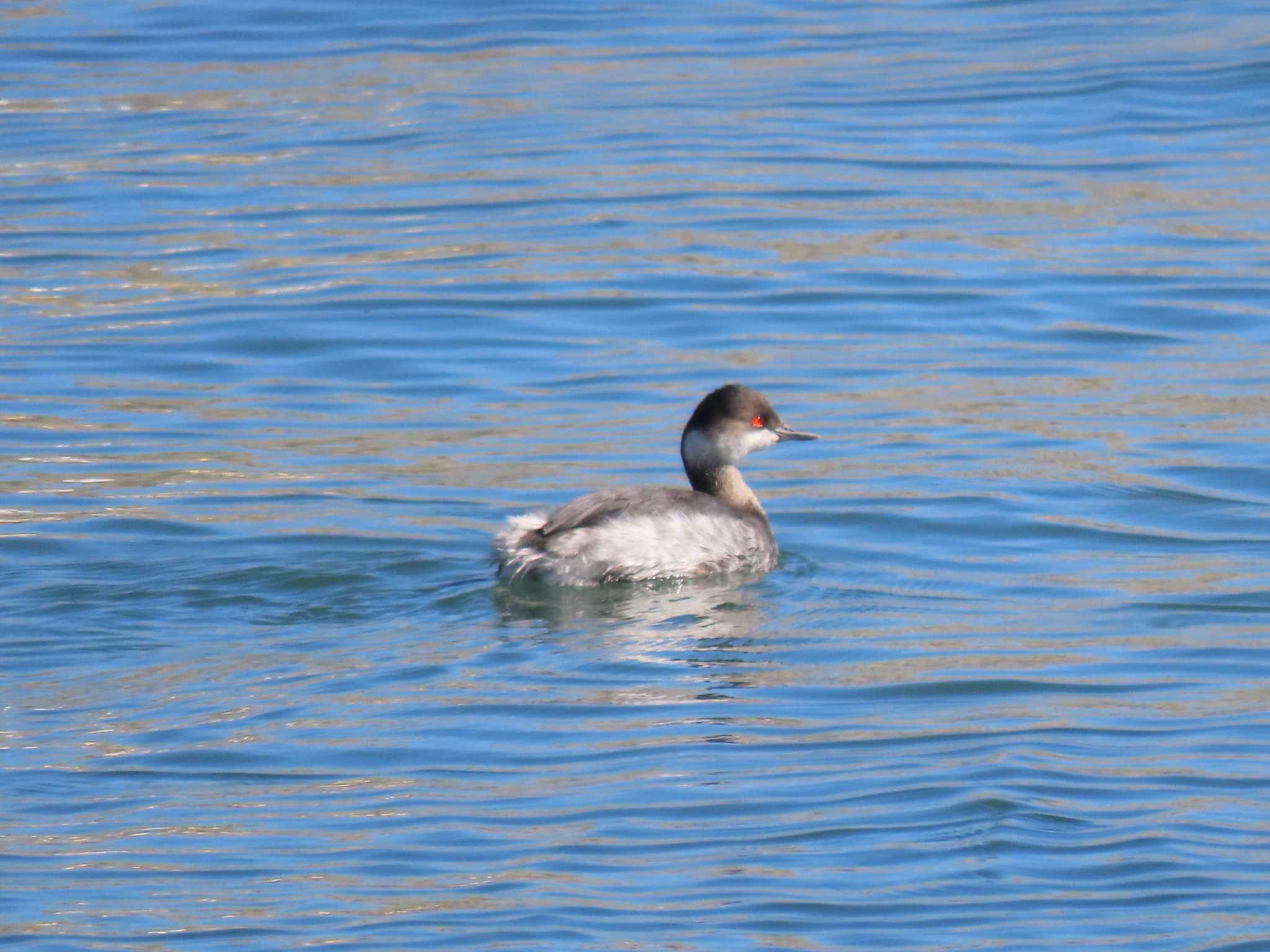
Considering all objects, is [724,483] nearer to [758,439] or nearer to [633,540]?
[758,439]

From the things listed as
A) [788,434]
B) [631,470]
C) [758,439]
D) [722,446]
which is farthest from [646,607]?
[631,470]

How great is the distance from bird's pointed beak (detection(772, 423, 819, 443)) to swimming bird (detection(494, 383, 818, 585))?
150 millimetres

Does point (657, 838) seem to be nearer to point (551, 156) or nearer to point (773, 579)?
point (773, 579)

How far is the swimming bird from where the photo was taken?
9078 mm

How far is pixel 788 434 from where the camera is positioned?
33.8 feet

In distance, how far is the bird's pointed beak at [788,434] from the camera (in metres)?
10.3

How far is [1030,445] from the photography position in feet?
36.7

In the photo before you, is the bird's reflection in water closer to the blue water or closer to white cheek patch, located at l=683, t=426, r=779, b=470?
the blue water

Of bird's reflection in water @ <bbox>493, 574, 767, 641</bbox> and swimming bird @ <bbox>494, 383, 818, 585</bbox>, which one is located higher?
swimming bird @ <bbox>494, 383, 818, 585</bbox>

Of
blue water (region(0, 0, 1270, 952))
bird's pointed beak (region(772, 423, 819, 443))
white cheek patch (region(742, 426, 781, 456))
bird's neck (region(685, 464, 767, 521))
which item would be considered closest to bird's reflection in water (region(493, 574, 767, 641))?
blue water (region(0, 0, 1270, 952))

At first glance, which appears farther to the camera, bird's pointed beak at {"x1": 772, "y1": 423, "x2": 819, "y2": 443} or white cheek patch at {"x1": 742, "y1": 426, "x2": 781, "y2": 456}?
bird's pointed beak at {"x1": 772, "y1": 423, "x2": 819, "y2": 443}

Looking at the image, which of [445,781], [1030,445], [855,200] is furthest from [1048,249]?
[445,781]

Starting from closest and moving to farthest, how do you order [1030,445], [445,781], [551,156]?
[445,781] < [1030,445] < [551,156]

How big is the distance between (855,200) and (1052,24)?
5.48 meters
